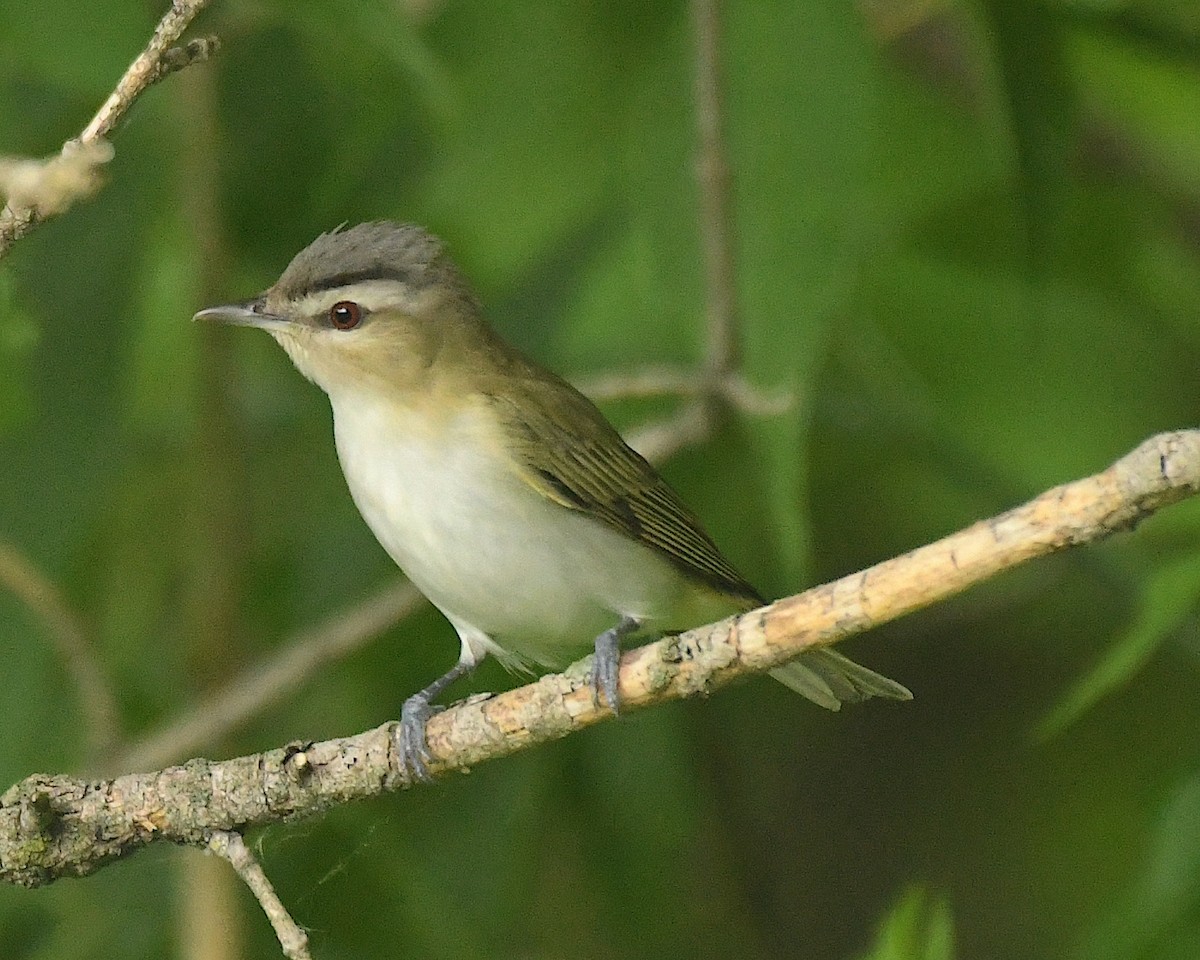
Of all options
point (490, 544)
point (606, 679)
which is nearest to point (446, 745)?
point (606, 679)

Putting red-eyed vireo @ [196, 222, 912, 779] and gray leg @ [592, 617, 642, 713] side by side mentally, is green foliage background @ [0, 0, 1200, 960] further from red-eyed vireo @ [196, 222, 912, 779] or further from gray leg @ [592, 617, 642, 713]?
gray leg @ [592, 617, 642, 713]

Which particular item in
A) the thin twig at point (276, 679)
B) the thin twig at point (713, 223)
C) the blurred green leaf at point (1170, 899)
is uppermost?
the thin twig at point (713, 223)

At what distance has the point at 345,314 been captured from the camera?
162 inches

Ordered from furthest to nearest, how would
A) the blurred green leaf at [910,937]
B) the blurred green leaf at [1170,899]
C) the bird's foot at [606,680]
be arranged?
1. the blurred green leaf at [1170,899]
2. the blurred green leaf at [910,937]
3. the bird's foot at [606,680]

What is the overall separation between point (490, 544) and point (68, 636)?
937 millimetres

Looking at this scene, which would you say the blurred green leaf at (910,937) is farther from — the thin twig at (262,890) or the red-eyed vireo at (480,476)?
the thin twig at (262,890)

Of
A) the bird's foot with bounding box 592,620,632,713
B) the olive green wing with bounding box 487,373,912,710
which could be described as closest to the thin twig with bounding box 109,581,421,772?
the olive green wing with bounding box 487,373,912,710

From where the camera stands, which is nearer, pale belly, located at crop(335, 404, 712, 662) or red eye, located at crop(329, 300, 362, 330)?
pale belly, located at crop(335, 404, 712, 662)

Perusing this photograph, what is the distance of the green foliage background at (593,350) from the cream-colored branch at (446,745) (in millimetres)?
924

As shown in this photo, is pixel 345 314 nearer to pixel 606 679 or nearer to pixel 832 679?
pixel 832 679

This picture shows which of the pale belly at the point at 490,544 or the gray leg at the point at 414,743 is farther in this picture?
the pale belly at the point at 490,544

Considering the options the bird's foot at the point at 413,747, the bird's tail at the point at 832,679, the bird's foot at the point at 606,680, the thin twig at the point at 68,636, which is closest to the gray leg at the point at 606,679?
the bird's foot at the point at 606,680

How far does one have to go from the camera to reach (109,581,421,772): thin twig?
4.25 metres

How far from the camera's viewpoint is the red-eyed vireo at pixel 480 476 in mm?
3770
